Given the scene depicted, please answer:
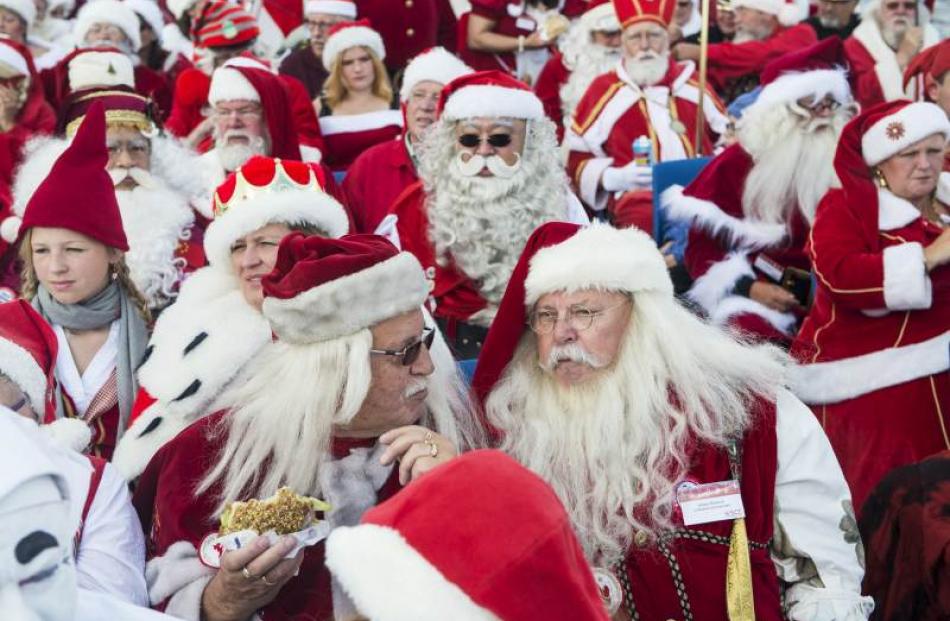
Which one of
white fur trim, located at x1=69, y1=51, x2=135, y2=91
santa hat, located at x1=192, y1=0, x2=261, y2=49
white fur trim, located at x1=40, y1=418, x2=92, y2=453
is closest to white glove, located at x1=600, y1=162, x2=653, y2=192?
santa hat, located at x1=192, y1=0, x2=261, y2=49

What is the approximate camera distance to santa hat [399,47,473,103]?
788cm

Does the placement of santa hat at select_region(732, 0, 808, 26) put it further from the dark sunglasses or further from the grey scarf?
the grey scarf

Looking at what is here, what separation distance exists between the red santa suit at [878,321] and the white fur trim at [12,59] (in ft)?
16.5

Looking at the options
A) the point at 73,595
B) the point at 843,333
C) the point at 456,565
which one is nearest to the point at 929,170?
the point at 843,333

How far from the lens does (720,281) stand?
679cm

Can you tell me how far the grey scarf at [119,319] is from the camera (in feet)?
15.6

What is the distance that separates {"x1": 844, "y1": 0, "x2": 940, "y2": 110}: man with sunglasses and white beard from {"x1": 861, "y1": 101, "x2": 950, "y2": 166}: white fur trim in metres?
3.22

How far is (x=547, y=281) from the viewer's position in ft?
12.7

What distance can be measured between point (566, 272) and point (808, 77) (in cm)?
392

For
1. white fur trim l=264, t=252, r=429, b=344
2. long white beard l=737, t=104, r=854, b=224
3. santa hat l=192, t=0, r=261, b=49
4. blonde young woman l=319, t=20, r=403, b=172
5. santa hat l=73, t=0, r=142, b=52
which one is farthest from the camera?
santa hat l=73, t=0, r=142, b=52

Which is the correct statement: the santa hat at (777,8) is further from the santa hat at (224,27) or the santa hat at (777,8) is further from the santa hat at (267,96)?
the santa hat at (267,96)

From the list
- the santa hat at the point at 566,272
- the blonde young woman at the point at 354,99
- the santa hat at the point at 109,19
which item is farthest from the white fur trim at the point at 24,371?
the santa hat at the point at 109,19

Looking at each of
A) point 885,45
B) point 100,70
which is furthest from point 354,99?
point 885,45

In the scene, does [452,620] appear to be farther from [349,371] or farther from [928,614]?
[928,614]
